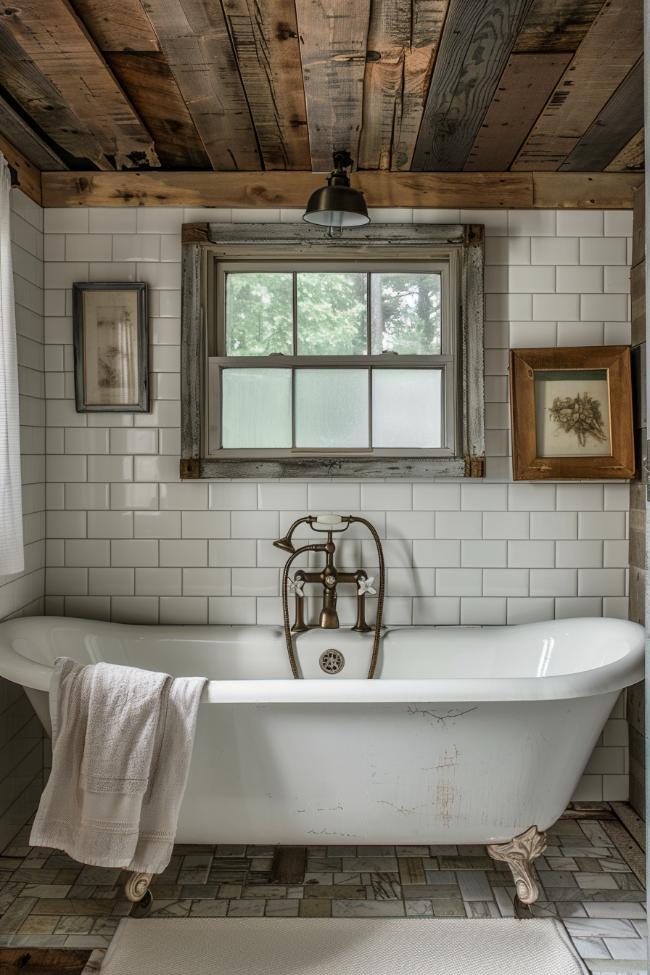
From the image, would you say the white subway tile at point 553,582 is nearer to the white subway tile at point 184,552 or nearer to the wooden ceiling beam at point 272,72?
the white subway tile at point 184,552

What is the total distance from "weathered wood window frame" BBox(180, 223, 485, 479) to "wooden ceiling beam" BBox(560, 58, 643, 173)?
0.44 m

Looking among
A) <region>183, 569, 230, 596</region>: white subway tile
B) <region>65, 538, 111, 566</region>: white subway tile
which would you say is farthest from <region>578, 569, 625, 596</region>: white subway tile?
<region>65, 538, 111, 566</region>: white subway tile

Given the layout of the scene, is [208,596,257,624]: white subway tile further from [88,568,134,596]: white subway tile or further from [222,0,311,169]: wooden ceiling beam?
[222,0,311,169]: wooden ceiling beam

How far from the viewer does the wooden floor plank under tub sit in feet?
6.42

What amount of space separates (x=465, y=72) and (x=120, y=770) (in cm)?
216

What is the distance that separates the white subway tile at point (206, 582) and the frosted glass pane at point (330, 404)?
0.61m

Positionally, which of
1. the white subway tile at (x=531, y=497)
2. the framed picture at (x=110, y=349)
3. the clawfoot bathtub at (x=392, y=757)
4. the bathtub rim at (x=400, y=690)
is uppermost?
the framed picture at (x=110, y=349)

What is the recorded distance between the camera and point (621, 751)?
297cm

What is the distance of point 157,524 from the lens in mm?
2986

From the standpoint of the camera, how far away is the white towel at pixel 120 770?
2000mm

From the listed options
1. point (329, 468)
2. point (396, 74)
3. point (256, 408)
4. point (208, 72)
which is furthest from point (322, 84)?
point (329, 468)

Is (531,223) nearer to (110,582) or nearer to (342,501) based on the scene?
(342,501)

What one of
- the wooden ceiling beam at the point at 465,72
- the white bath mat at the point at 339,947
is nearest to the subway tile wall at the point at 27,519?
the white bath mat at the point at 339,947

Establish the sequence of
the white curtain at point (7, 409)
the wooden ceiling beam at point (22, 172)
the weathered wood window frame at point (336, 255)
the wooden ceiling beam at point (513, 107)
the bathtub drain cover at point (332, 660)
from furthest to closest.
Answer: the weathered wood window frame at point (336, 255) → the bathtub drain cover at point (332, 660) → the wooden ceiling beam at point (22, 172) → the white curtain at point (7, 409) → the wooden ceiling beam at point (513, 107)
